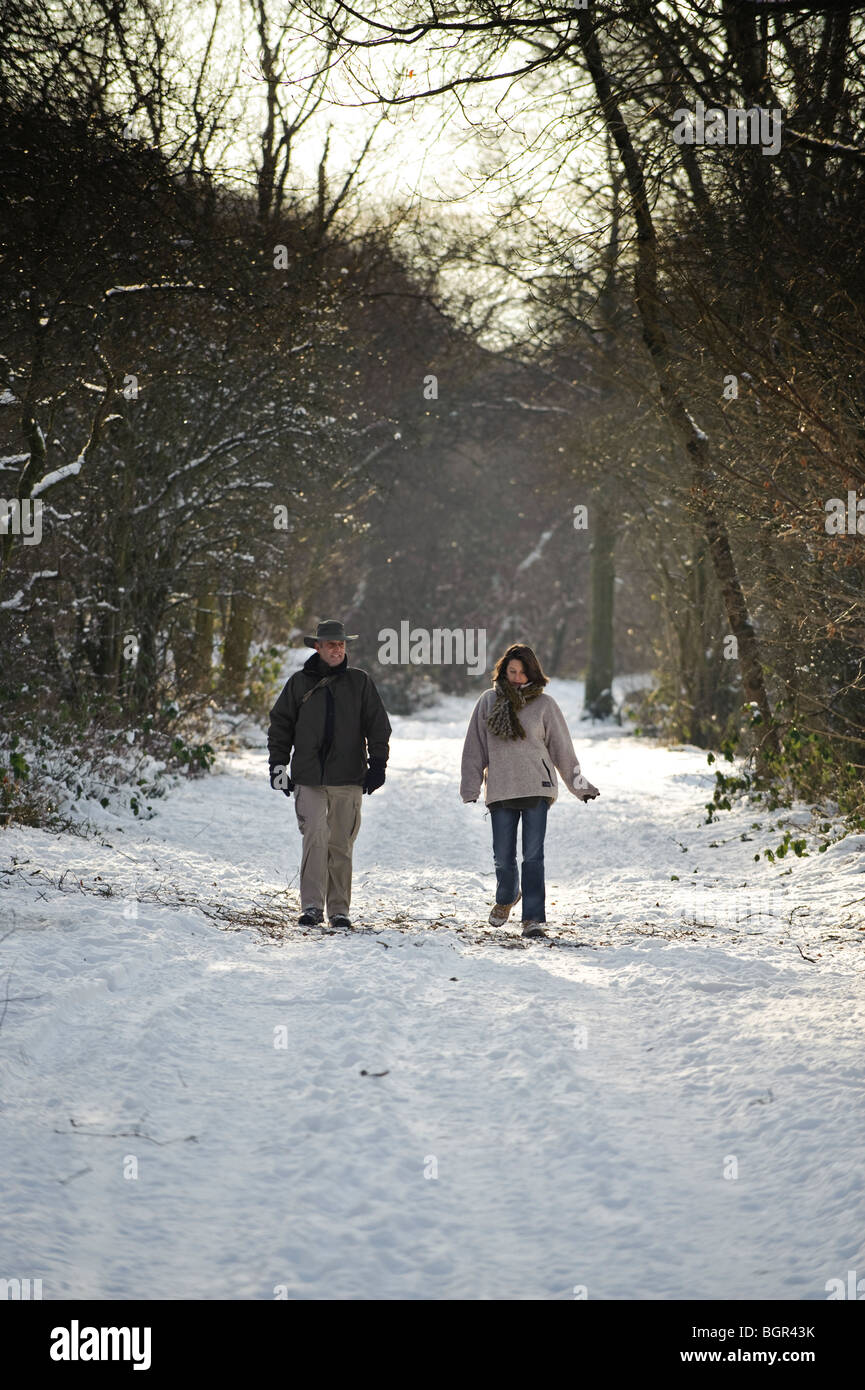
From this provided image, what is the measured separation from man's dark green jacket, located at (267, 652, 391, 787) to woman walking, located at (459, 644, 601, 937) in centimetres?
69

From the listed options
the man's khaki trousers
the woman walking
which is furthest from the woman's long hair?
the man's khaki trousers

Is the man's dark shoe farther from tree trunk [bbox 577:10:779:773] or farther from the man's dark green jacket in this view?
tree trunk [bbox 577:10:779:773]

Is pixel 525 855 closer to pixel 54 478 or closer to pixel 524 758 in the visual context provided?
pixel 524 758

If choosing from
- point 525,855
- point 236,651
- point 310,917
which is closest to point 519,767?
point 525,855

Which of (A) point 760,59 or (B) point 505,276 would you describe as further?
(B) point 505,276

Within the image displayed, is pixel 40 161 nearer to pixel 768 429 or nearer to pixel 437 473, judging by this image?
pixel 768 429

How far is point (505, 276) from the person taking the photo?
61.2 feet

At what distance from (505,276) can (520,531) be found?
2092 centimetres

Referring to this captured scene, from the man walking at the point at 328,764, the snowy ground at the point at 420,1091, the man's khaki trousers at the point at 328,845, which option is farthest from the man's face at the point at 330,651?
the snowy ground at the point at 420,1091

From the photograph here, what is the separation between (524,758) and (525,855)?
26.4 inches

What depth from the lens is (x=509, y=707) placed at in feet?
27.0

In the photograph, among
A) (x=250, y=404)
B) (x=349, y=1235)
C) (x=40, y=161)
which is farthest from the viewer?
(x=250, y=404)

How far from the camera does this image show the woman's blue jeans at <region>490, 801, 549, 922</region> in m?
8.08

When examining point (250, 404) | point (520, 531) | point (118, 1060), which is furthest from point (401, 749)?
point (520, 531)
